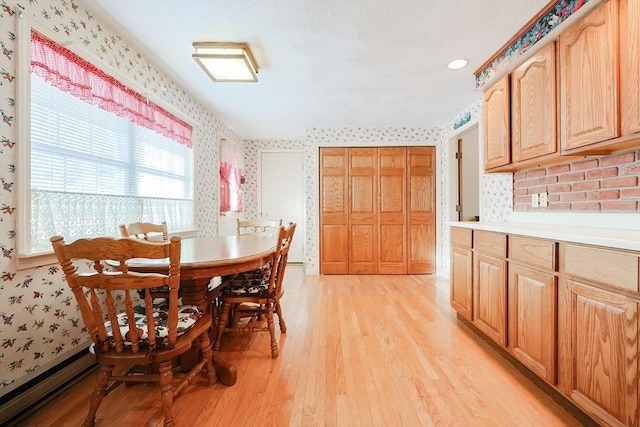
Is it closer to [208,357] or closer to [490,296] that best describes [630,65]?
[490,296]

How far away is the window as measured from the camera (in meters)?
1.54

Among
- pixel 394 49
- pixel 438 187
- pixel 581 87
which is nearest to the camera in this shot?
pixel 581 87

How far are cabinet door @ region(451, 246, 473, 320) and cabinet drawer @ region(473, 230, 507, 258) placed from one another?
143mm

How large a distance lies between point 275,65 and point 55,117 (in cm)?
164

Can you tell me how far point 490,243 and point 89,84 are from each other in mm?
2934

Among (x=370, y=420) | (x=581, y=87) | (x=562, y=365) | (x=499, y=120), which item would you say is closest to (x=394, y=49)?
(x=499, y=120)

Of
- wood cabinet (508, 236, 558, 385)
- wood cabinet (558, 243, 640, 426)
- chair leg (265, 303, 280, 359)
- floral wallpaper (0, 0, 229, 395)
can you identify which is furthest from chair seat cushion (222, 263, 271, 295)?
wood cabinet (558, 243, 640, 426)

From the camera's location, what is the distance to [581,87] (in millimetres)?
1568

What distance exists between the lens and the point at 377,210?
4367 mm

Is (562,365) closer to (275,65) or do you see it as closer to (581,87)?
(581,87)

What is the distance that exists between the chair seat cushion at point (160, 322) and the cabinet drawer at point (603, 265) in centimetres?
185

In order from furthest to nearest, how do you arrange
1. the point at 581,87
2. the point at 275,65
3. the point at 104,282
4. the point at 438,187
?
the point at 438,187
the point at 275,65
the point at 581,87
the point at 104,282

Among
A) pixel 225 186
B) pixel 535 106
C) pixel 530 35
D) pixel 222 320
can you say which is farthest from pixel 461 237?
pixel 225 186

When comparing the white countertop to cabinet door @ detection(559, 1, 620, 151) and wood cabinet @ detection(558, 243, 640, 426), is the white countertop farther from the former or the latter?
cabinet door @ detection(559, 1, 620, 151)
